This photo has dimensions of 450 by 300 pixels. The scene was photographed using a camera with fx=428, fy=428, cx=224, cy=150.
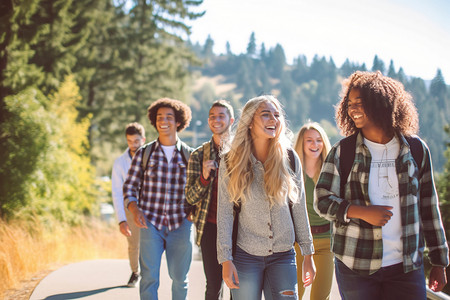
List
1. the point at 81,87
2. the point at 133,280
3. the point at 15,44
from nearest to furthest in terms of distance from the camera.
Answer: the point at 133,280
the point at 15,44
the point at 81,87

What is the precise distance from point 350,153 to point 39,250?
711 centimetres

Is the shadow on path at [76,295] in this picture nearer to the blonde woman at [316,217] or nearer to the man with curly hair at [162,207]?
the man with curly hair at [162,207]

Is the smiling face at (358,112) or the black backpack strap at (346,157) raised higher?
the smiling face at (358,112)

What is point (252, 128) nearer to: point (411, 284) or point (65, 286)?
point (411, 284)

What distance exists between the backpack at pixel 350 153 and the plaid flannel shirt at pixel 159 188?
7.30ft

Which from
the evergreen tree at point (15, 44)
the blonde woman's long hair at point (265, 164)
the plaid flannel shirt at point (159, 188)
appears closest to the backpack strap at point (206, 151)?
the plaid flannel shirt at point (159, 188)

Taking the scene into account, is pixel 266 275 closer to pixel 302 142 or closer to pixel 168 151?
pixel 168 151

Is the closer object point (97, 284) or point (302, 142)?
point (302, 142)

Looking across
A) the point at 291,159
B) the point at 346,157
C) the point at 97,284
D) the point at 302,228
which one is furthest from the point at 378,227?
the point at 97,284

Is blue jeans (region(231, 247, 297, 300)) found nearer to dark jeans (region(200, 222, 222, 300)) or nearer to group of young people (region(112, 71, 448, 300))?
group of young people (region(112, 71, 448, 300))

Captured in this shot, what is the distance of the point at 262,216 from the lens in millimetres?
3152

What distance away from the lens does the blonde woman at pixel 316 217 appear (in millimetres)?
4473

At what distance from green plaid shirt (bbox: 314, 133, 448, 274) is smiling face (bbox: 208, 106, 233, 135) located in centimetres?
186

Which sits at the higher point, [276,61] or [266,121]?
[276,61]
